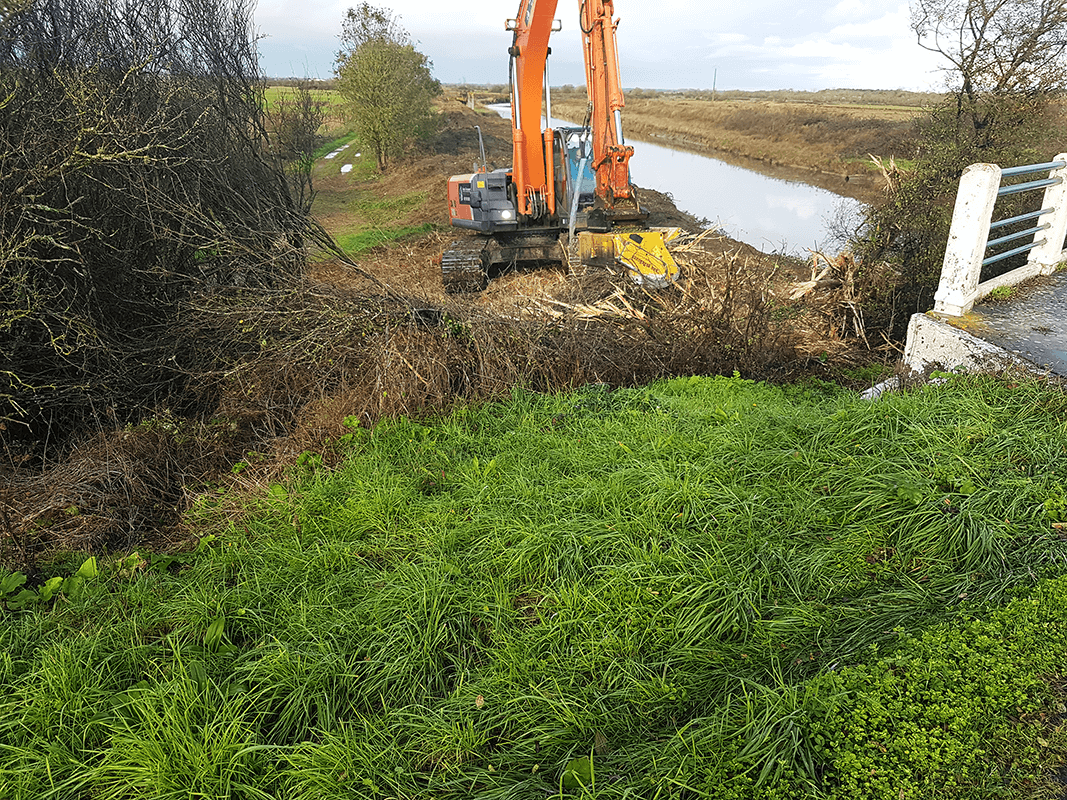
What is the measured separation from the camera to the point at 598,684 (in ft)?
8.59

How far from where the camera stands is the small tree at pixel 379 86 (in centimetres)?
2264

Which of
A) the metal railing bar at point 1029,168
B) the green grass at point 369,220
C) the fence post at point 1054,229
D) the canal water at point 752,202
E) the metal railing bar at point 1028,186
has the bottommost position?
the canal water at point 752,202

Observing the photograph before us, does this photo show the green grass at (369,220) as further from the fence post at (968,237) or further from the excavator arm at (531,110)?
the fence post at (968,237)

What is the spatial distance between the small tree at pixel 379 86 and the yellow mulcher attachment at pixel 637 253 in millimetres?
17426

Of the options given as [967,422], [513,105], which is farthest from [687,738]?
[513,105]

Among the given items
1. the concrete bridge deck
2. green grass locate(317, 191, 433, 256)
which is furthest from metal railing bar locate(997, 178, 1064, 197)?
green grass locate(317, 191, 433, 256)

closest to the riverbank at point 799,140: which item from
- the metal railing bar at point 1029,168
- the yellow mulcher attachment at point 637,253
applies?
the metal railing bar at point 1029,168

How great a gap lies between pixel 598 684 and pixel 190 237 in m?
5.70

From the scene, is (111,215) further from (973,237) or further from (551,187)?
(973,237)

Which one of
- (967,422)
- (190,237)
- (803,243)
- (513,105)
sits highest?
(513,105)

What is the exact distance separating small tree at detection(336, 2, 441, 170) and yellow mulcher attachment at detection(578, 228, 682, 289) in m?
17.4

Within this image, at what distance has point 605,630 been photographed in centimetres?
282

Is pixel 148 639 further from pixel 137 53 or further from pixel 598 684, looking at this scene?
pixel 137 53

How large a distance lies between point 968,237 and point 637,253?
13.2 feet
